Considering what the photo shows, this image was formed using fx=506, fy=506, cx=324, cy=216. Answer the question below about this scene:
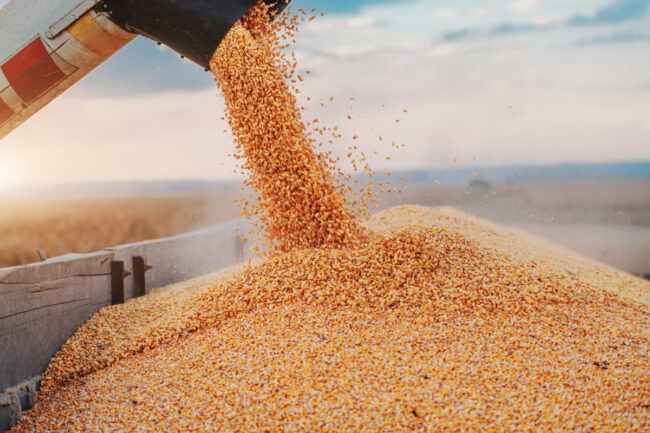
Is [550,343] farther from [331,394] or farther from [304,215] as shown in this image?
[304,215]

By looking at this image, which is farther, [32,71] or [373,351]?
[32,71]

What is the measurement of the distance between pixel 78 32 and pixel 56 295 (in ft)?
5.43

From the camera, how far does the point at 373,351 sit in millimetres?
2662

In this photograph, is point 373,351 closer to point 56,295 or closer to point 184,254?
point 56,295

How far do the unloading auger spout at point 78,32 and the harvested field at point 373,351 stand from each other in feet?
5.13

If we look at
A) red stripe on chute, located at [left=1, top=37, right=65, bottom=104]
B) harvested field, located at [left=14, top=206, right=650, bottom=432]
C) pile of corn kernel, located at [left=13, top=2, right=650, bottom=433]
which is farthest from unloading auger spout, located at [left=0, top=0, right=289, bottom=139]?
harvested field, located at [left=14, top=206, right=650, bottom=432]

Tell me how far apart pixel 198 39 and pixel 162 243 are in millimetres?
2210

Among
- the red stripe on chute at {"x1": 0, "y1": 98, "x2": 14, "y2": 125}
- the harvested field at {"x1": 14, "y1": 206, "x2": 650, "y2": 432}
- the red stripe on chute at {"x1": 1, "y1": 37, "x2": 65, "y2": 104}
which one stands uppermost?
the red stripe on chute at {"x1": 1, "y1": 37, "x2": 65, "y2": 104}

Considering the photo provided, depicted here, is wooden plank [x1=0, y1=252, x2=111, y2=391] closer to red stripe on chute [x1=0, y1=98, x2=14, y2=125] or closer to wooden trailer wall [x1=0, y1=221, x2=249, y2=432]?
wooden trailer wall [x1=0, y1=221, x2=249, y2=432]

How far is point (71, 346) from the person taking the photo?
3.29 metres

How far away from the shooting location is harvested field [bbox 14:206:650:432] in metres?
2.28

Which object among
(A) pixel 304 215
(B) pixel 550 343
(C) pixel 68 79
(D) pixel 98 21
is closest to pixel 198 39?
(D) pixel 98 21

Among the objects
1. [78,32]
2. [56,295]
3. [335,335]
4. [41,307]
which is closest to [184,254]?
[56,295]

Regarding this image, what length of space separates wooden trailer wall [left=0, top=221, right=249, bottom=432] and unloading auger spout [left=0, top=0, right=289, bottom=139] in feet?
3.35
